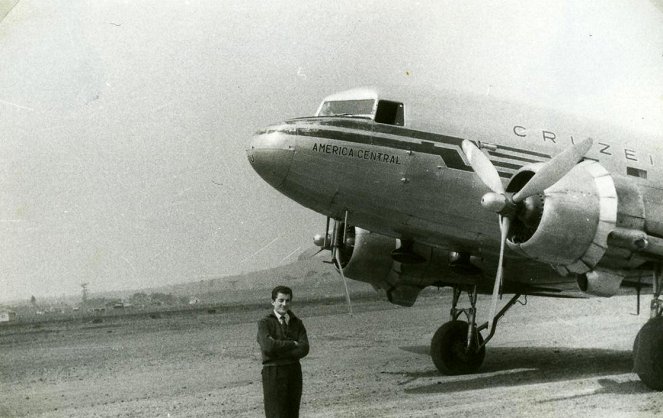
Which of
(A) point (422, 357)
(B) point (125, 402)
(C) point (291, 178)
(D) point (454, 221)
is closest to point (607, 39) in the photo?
(D) point (454, 221)

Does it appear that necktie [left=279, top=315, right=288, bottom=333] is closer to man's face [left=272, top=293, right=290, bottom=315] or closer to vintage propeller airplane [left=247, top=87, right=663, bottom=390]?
man's face [left=272, top=293, right=290, bottom=315]

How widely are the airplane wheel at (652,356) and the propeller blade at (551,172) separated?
8.84ft

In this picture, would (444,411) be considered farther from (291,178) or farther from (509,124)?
(509,124)

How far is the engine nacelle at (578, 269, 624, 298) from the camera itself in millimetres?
9047

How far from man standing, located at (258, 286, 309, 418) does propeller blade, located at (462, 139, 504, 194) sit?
15.2 feet

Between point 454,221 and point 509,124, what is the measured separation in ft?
7.13

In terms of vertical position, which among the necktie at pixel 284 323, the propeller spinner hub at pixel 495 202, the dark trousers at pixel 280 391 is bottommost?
the dark trousers at pixel 280 391

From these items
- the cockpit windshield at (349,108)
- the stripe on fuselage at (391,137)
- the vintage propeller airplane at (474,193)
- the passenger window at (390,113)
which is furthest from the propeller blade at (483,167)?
the cockpit windshield at (349,108)

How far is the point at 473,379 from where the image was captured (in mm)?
11711

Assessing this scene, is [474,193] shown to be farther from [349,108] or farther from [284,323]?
[284,323]

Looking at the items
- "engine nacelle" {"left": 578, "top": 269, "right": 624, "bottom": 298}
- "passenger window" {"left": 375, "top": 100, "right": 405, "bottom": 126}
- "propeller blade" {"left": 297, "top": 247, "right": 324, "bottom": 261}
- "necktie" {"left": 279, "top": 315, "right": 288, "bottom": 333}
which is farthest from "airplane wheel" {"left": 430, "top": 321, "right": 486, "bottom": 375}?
"necktie" {"left": 279, "top": 315, "right": 288, "bottom": 333}

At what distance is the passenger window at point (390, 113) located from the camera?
34.7ft

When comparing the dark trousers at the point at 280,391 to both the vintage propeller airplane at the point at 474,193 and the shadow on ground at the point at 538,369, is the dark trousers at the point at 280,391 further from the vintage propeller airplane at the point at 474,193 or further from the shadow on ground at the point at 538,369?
the shadow on ground at the point at 538,369

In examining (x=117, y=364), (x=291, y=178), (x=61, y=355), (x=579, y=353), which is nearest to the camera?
(x=291, y=178)
